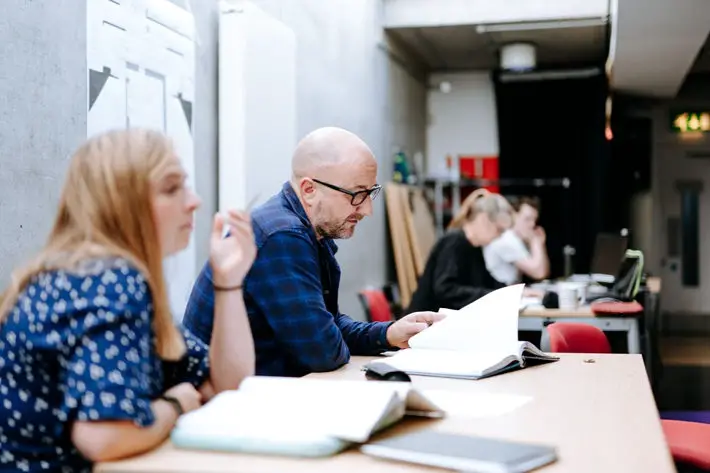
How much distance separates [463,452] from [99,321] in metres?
0.61

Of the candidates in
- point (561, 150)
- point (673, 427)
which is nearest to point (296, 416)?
Result: point (673, 427)

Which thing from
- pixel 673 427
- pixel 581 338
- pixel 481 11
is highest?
pixel 481 11

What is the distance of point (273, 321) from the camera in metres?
2.18

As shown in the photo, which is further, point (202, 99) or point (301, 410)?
point (202, 99)

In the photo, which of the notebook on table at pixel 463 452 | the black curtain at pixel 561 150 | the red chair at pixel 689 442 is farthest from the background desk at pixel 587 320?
the black curtain at pixel 561 150

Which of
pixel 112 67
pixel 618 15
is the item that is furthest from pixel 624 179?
pixel 112 67

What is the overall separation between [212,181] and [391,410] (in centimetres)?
303

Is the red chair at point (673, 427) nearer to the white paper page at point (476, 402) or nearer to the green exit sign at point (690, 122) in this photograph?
the white paper page at point (476, 402)

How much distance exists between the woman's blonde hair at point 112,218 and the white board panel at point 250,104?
2.75 m

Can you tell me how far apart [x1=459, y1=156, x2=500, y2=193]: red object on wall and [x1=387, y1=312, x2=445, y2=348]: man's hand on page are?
7.42 m

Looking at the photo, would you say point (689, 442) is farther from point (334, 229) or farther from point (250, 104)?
point (250, 104)

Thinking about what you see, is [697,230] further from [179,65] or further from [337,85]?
[179,65]

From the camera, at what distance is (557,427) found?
161 centimetres

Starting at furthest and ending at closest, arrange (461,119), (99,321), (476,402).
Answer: (461,119) → (476,402) → (99,321)
